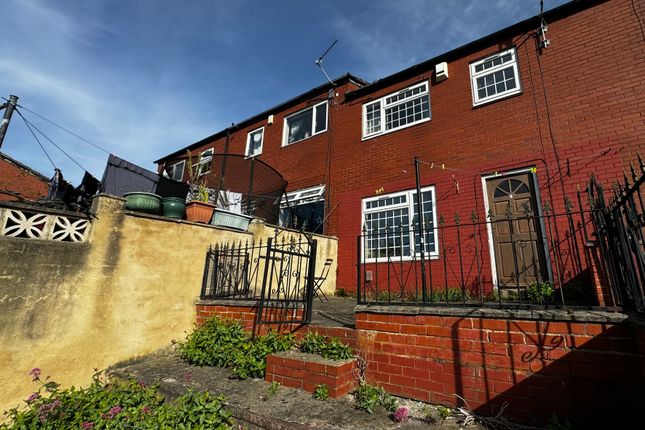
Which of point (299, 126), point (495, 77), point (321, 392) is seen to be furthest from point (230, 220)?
point (495, 77)

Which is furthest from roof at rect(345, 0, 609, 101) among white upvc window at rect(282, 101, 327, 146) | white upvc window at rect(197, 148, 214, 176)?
white upvc window at rect(197, 148, 214, 176)

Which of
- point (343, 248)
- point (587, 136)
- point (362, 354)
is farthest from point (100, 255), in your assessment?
point (587, 136)

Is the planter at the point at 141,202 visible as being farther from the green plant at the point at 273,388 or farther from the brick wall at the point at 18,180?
the brick wall at the point at 18,180

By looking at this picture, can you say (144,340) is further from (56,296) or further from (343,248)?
(343,248)

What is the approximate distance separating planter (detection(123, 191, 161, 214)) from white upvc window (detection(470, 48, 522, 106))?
7.16 metres

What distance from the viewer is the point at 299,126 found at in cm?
1138

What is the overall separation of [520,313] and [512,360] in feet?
1.29

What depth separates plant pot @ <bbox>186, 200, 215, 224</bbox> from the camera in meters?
5.45

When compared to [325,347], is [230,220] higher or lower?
higher

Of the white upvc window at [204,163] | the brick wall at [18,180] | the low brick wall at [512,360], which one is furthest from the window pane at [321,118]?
the brick wall at [18,180]

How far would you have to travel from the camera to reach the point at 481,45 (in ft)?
24.9

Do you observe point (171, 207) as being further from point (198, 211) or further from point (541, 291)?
point (541, 291)

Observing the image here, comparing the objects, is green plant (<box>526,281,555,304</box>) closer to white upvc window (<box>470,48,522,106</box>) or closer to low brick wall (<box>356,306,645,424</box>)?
low brick wall (<box>356,306,645,424</box>)

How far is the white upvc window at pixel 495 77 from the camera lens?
23.0 feet
